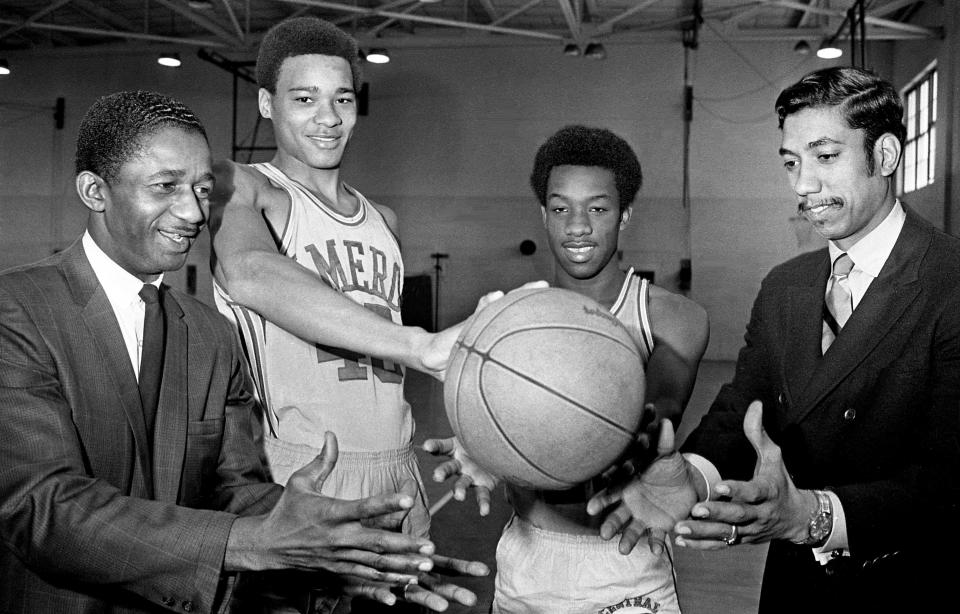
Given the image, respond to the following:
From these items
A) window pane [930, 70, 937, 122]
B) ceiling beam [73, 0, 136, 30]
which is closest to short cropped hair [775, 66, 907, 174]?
window pane [930, 70, 937, 122]

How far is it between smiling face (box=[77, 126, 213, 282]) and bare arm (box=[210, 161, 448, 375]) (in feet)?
0.62

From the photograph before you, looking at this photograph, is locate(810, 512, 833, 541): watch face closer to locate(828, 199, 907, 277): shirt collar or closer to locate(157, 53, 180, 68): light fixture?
locate(828, 199, 907, 277): shirt collar

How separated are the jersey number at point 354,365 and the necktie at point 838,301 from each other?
3.99ft

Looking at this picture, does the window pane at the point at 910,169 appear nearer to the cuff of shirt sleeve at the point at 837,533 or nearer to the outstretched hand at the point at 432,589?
the cuff of shirt sleeve at the point at 837,533

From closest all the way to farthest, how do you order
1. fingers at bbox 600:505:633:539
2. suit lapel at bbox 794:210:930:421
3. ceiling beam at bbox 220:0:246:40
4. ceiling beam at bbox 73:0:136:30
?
fingers at bbox 600:505:633:539, suit lapel at bbox 794:210:930:421, ceiling beam at bbox 220:0:246:40, ceiling beam at bbox 73:0:136:30

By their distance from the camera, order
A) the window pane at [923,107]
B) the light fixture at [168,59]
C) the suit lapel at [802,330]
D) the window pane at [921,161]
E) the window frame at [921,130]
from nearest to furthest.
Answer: the suit lapel at [802,330] < the window frame at [921,130] < the window pane at [921,161] < the window pane at [923,107] < the light fixture at [168,59]

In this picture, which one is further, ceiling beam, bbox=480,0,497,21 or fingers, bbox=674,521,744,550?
ceiling beam, bbox=480,0,497,21

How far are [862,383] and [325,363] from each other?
1.42 meters

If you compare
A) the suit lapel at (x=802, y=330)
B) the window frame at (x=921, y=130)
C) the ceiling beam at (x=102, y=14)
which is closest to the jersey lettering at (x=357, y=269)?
the suit lapel at (x=802, y=330)

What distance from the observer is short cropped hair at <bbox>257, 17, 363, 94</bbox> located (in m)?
2.47

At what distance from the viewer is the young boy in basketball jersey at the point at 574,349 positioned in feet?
6.71

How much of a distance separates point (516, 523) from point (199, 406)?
2.84 feet

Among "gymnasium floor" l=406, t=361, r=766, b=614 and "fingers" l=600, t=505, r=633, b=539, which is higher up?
"fingers" l=600, t=505, r=633, b=539

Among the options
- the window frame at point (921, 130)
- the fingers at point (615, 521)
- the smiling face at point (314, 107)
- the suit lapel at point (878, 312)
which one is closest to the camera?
the fingers at point (615, 521)
